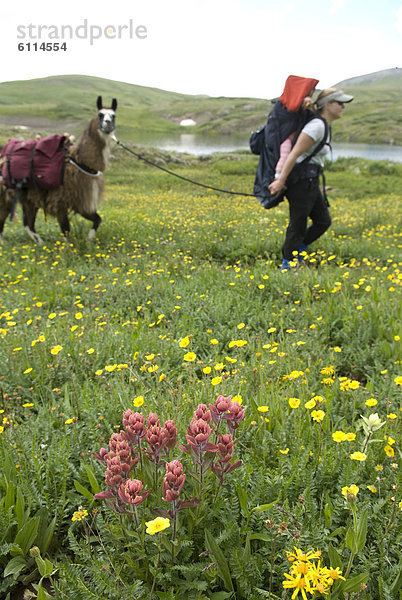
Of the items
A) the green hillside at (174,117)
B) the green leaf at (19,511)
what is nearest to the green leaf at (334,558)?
the green leaf at (19,511)

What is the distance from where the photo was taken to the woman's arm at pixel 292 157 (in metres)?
4.32

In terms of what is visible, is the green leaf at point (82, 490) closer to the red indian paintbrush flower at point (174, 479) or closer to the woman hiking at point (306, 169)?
the red indian paintbrush flower at point (174, 479)

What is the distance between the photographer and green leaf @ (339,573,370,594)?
3.75 feet

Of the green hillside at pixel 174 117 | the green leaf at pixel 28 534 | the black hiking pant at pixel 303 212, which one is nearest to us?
the green leaf at pixel 28 534

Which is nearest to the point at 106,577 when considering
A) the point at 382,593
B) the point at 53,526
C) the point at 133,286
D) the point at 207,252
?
the point at 53,526

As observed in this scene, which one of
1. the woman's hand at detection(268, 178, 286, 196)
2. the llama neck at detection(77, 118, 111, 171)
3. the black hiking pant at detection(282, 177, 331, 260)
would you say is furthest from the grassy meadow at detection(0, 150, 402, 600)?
the llama neck at detection(77, 118, 111, 171)

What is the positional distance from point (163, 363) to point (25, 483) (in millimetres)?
1421

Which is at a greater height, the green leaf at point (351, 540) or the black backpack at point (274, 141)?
the black backpack at point (274, 141)

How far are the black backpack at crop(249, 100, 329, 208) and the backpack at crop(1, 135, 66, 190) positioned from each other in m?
3.78

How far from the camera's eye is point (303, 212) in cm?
486

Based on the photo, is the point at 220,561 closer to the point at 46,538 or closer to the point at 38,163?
the point at 46,538

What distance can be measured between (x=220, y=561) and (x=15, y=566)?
82 cm

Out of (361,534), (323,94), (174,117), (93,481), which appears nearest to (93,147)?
(323,94)

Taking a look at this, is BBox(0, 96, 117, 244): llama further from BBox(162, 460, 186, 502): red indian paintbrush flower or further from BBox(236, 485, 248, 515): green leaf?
BBox(162, 460, 186, 502): red indian paintbrush flower
